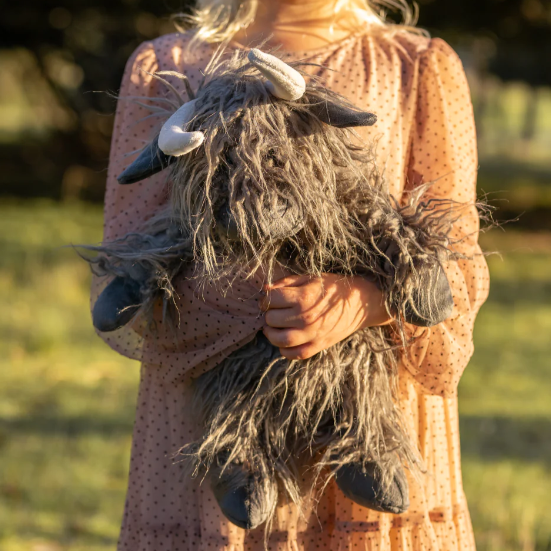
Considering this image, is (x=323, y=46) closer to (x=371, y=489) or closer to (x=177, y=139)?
(x=177, y=139)

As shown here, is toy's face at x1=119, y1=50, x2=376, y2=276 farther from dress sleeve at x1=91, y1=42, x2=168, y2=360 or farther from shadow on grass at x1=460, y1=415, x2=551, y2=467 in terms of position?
shadow on grass at x1=460, y1=415, x2=551, y2=467

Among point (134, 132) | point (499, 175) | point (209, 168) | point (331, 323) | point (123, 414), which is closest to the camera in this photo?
point (209, 168)

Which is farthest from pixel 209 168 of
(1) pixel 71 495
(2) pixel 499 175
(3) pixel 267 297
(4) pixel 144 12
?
(2) pixel 499 175

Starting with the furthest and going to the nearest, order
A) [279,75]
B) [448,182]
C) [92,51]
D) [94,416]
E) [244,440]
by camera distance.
A: [92,51] < [94,416] < [448,182] < [244,440] < [279,75]

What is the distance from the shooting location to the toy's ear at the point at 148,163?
125 cm

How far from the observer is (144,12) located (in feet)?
31.5

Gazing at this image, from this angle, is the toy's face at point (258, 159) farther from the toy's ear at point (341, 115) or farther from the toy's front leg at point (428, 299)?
the toy's front leg at point (428, 299)

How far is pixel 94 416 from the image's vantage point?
4.29 m

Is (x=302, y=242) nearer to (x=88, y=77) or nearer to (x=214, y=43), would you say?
(x=214, y=43)

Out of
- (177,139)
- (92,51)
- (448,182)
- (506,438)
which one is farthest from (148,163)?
(92,51)

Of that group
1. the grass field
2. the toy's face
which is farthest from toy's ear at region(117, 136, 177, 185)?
the grass field

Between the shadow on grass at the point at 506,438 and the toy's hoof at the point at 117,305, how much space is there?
300cm

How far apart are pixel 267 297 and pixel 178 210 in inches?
9.2

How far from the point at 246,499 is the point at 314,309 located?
1.24ft
